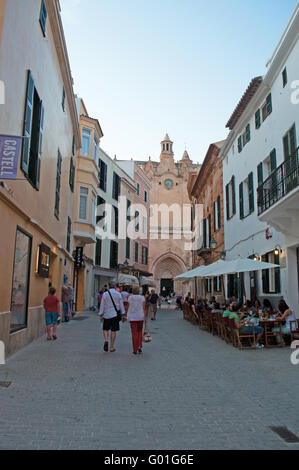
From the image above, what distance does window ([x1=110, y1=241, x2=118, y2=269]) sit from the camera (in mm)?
31188

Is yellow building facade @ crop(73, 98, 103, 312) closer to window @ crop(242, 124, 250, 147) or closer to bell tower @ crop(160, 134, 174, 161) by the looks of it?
window @ crop(242, 124, 250, 147)

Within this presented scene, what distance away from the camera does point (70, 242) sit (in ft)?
65.1

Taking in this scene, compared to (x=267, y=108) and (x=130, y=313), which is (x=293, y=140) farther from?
(x=130, y=313)

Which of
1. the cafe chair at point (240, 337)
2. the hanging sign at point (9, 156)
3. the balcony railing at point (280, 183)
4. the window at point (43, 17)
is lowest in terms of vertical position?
the cafe chair at point (240, 337)

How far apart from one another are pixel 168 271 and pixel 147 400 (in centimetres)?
5060

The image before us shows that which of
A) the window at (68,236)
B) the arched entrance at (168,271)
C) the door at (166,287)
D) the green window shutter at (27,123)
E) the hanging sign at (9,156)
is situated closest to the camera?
the hanging sign at (9,156)

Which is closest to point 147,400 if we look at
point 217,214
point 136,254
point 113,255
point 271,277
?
point 271,277

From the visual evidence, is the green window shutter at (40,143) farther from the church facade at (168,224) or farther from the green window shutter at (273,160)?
the church facade at (168,224)

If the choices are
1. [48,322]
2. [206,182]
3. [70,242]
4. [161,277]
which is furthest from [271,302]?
[161,277]

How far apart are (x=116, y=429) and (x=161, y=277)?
51.2 m

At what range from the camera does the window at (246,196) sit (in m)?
16.4

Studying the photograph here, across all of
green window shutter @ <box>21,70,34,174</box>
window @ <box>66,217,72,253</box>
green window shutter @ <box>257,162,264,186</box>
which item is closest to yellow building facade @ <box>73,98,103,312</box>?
window @ <box>66,217,72,253</box>

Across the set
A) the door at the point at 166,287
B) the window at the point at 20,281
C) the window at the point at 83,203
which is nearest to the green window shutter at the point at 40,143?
the window at the point at 20,281

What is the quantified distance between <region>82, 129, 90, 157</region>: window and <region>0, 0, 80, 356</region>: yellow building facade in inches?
250
